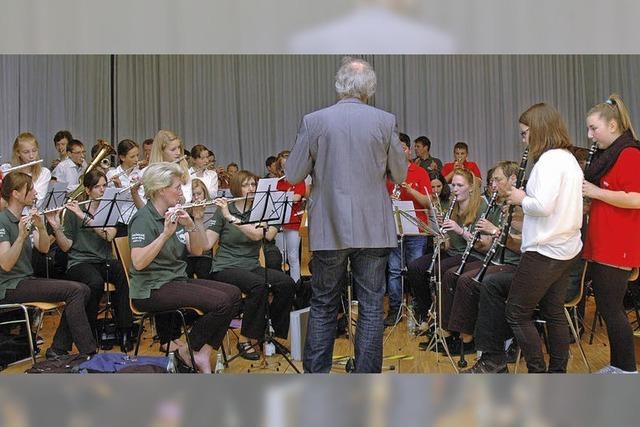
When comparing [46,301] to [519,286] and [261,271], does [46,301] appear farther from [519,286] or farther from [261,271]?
[519,286]

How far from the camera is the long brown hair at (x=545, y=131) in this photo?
3.18m

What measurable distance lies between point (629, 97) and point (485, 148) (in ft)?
6.74

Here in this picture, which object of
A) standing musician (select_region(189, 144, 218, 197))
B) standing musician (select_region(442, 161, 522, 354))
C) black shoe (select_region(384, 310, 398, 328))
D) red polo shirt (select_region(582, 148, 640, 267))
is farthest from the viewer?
standing musician (select_region(189, 144, 218, 197))

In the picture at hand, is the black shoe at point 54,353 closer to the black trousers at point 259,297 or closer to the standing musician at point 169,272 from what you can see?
the standing musician at point 169,272

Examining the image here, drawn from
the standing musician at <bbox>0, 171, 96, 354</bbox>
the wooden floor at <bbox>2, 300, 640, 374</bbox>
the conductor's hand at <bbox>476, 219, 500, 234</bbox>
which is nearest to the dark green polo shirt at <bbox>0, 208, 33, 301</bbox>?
the standing musician at <bbox>0, 171, 96, 354</bbox>

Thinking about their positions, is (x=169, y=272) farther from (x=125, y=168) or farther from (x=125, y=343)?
(x=125, y=168)

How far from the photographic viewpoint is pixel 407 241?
5848mm

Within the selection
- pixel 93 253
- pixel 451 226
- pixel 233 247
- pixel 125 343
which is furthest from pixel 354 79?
pixel 125 343

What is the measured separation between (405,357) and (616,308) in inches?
58.6

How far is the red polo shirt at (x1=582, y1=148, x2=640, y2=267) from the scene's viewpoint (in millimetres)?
3266

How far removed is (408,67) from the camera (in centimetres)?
1037

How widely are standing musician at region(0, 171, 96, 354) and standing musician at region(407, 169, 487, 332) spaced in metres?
2.12

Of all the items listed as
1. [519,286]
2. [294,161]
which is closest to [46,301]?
[294,161]

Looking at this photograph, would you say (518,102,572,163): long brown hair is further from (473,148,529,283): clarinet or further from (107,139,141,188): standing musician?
(107,139,141,188): standing musician
